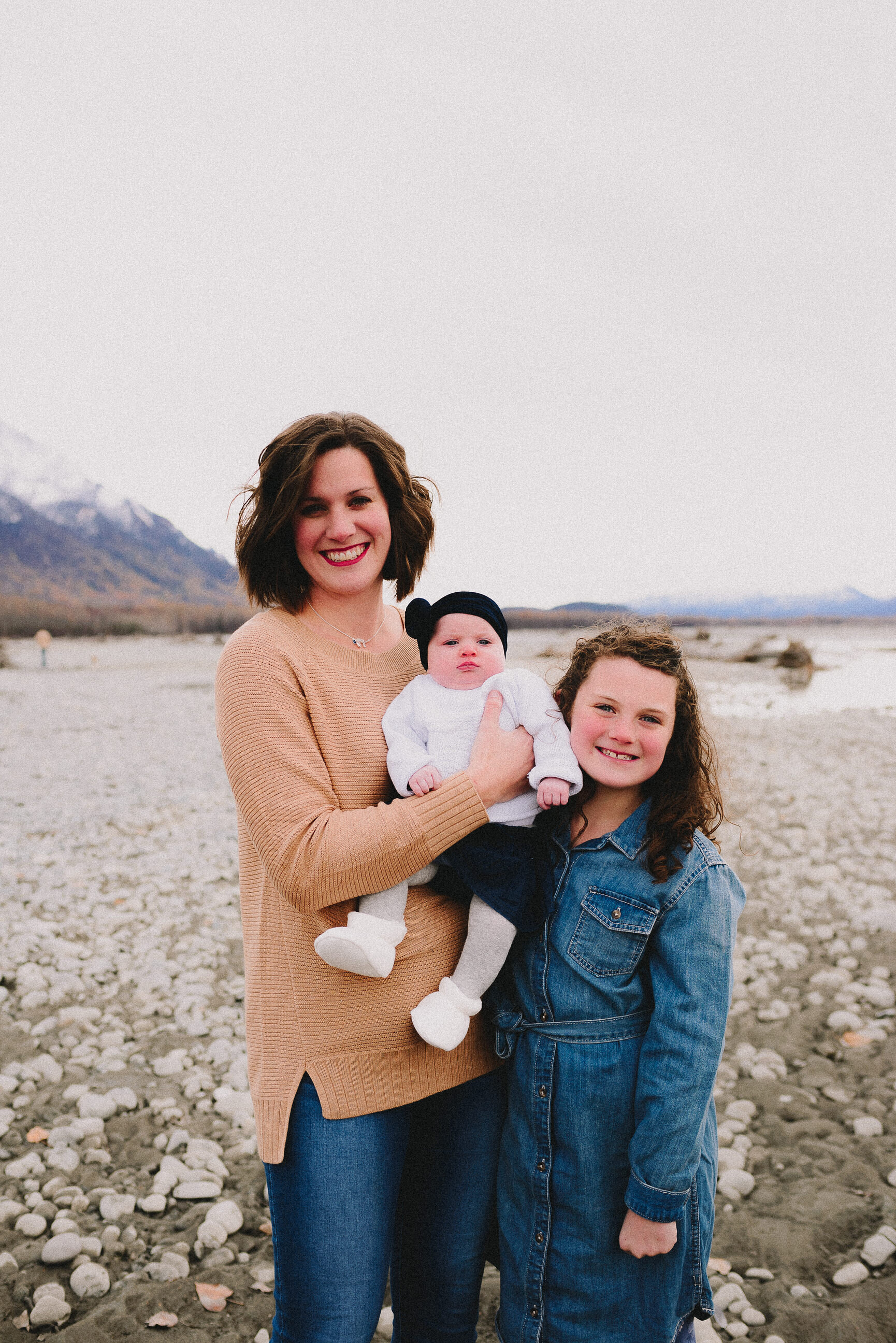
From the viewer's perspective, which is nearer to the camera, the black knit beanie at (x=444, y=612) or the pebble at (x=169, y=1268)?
the black knit beanie at (x=444, y=612)

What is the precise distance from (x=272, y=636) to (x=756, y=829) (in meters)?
8.38

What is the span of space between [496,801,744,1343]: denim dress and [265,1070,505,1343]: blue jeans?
0.12 metres

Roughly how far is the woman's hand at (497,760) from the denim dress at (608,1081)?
0.28 metres

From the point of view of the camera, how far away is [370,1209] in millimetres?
2053

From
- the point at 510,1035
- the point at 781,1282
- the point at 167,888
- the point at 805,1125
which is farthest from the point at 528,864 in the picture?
the point at 167,888

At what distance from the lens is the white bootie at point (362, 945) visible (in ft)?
6.39

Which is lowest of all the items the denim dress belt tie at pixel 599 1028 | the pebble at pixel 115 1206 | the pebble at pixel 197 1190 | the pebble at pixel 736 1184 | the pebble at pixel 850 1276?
the pebble at pixel 736 1184

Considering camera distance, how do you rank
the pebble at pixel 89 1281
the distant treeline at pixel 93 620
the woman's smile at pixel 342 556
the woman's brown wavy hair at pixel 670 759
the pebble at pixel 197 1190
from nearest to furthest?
the woman's brown wavy hair at pixel 670 759 → the woman's smile at pixel 342 556 → the pebble at pixel 89 1281 → the pebble at pixel 197 1190 → the distant treeline at pixel 93 620

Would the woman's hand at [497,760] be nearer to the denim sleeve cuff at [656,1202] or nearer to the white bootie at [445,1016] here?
the white bootie at [445,1016]

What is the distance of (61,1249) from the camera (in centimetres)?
336

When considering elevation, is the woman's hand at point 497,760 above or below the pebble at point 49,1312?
above

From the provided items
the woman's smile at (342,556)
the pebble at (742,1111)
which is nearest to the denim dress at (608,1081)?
the woman's smile at (342,556)

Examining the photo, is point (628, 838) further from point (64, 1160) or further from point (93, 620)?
point (93, 620)

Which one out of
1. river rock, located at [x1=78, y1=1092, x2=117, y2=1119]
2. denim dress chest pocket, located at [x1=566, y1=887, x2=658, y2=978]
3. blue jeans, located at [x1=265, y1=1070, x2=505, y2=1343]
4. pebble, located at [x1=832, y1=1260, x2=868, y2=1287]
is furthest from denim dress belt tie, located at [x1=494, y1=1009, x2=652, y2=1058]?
river rock, located at [x1=78, y1=1092, x2=117, y2=1119]
